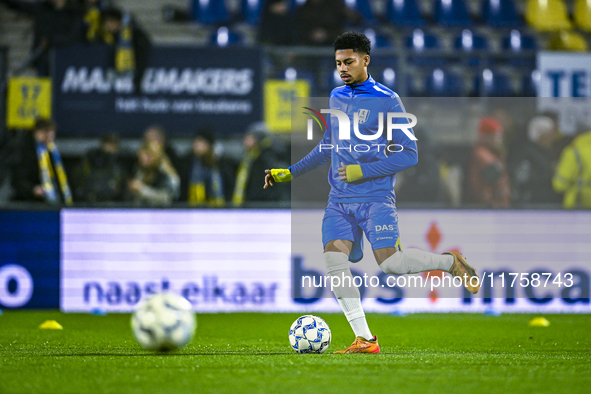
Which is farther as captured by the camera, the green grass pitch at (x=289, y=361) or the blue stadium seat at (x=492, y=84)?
the blue stadium seat at (x=492, y=84)

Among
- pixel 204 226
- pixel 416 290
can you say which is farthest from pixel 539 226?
pixel 204 226

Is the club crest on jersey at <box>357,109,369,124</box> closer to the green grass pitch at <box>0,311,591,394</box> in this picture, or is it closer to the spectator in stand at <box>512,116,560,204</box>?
the green grass pitch at <box>0,311,591,394</box>

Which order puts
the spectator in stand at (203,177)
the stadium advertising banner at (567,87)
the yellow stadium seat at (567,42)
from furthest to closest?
the yellow stadium seat at (567,42) < the spectator in stand at (203,177) < the stadium advertising banner at (567,87)

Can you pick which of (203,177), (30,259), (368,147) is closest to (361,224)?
(368,147)

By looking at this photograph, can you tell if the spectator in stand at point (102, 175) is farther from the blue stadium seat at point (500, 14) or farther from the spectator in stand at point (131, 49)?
the blue stadium seat at point (500, 14)

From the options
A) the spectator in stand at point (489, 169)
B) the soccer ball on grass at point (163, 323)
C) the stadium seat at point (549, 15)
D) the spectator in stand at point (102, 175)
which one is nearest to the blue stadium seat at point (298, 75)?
the spectator in stand at point (489, 169)

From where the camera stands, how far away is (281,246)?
9281 millimetres

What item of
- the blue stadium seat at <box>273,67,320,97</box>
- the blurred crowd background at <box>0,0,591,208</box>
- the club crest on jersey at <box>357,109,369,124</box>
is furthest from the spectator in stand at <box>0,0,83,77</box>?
the club crest on jersey at <box>357,109,369,124</box>

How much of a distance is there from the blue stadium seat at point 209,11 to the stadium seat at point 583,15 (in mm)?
5828

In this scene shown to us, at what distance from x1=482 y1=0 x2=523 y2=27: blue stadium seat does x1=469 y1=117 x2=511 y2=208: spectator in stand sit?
4.95 meters

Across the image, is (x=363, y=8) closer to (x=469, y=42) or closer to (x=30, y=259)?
(x=469, y=42)

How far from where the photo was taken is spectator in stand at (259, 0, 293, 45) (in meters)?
11.4

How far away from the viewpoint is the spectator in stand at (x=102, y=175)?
31.6 feet

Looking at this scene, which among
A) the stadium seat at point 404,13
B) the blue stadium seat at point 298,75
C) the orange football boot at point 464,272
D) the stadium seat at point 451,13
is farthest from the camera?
the stadium seat at point 451,13
